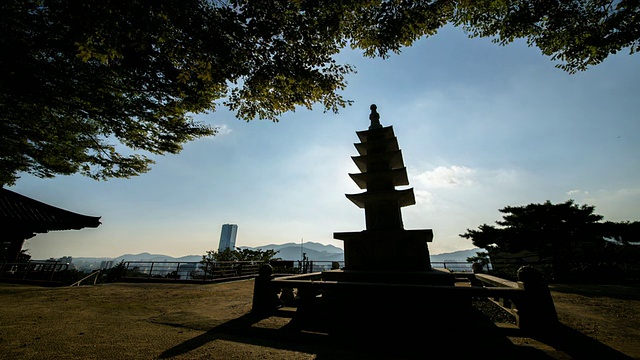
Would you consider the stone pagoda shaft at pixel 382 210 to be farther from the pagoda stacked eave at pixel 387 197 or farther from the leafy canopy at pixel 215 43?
the leafy canopy at pixel 215 43

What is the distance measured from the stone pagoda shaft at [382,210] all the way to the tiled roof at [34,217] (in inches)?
486

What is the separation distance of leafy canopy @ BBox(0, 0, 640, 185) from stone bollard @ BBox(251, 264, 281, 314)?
495cm

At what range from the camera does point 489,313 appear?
23.4 ft

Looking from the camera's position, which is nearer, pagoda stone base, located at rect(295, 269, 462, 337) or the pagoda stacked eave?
pagoda stone base, located at rect(295, 269, 462, 337)

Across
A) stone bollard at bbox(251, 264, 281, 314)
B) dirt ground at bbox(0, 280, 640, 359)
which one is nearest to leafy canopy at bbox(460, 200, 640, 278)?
dirt ground at bbox(0, 280, 640, 359)

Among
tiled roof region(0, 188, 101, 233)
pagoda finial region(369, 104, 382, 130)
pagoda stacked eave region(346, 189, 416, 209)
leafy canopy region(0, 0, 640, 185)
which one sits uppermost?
pagoda finial region(369, 104, 382, 130)

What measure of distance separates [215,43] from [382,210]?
Result: 8629 mm

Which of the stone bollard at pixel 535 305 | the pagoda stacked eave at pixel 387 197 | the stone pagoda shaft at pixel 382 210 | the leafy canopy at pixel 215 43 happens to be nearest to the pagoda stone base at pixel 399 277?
the stone pagoda shaft at pixel 382 210

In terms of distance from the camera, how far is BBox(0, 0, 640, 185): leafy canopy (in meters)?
5.04

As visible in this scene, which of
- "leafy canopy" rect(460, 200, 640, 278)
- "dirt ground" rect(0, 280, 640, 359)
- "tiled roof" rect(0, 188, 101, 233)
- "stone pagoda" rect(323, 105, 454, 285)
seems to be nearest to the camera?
"dirt ground" rect(0, 280, 640, 359)

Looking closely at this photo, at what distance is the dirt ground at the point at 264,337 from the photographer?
356 cm

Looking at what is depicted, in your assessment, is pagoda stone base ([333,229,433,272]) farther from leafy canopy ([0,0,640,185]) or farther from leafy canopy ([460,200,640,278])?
leafy canopy ([460,200,640,278])

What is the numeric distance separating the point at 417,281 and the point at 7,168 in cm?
1862

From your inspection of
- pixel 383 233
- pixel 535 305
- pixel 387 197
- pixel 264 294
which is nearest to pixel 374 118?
pixel 387 197
